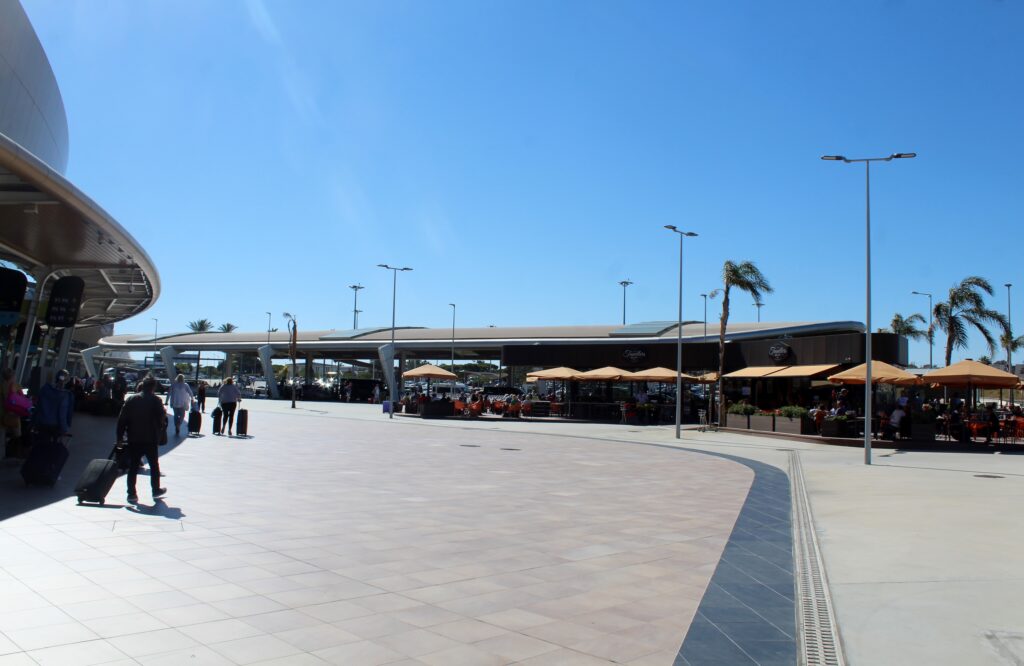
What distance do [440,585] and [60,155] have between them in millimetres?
31368

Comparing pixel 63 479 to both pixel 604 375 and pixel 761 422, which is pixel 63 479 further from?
pixel 604 375

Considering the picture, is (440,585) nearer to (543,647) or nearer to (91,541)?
(543,647)

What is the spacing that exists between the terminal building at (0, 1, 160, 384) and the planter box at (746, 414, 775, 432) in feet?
70.8

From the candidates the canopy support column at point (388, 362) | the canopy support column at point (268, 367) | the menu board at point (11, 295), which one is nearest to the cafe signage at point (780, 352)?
the canopy support column at point (388, 362)

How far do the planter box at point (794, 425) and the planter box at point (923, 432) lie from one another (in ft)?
9.89

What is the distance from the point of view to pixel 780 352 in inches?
1443

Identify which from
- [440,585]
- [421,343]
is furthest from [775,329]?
[440,585]

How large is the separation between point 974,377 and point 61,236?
25.9m

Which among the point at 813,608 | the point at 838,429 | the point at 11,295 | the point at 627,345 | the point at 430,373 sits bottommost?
the point at 813,608

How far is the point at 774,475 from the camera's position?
52.6ft

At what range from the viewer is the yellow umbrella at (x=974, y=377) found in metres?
24.5

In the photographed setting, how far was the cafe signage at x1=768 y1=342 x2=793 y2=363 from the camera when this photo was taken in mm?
36562

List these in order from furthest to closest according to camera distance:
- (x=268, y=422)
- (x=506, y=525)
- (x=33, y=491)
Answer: (x=268, y=422), (x=33, y=491), (x=506, y=525)

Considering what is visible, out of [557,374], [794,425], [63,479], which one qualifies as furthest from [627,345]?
[63,479]
